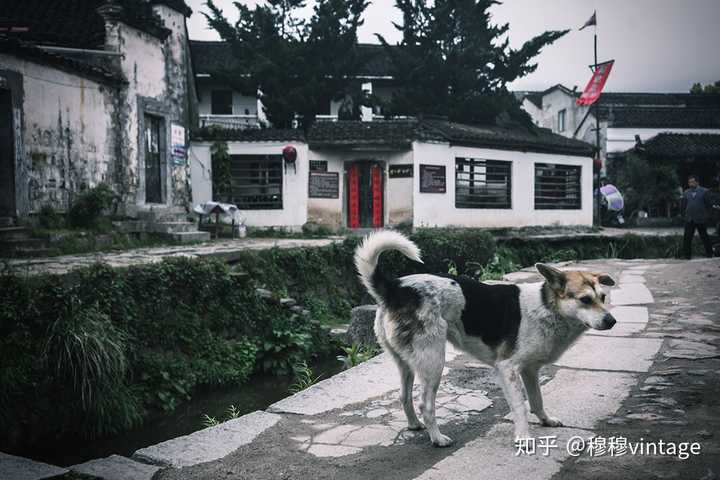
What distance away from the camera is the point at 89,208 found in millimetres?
11625

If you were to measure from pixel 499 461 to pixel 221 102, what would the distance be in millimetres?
26293

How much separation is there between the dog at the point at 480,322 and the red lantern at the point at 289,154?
14366mm

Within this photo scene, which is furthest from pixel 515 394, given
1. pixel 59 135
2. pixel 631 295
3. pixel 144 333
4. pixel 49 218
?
pixel 59 135

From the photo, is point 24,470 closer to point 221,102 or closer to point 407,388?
point 407,388

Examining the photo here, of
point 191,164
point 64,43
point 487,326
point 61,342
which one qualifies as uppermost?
point 64,43

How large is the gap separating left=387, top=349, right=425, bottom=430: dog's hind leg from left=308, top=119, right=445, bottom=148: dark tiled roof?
48.1 feet

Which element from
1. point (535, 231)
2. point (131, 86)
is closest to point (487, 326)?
point (131, 86)

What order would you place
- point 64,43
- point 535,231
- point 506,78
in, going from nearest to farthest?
1. point 64,43
2. point 535,231
3. point 506,78

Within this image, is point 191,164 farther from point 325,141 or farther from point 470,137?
point 470,137

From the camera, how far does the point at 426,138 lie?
18.2 m

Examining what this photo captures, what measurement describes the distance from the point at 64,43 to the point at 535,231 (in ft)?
50.9

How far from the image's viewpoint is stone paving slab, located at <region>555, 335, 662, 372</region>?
5102 mm

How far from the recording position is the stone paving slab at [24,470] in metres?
3.20

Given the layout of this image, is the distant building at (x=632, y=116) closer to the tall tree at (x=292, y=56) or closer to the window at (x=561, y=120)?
the window at (x=561, y=120)
